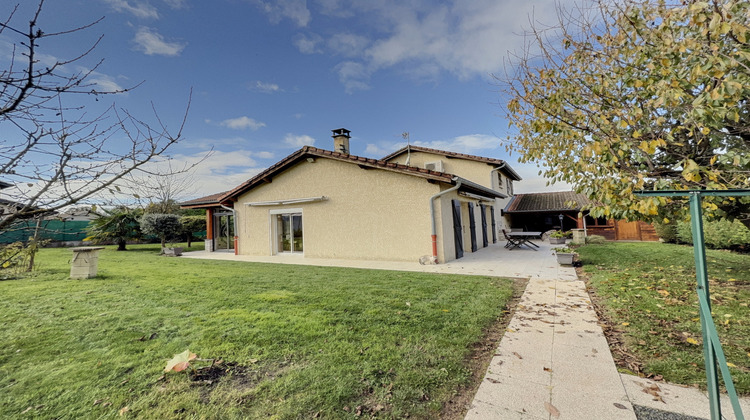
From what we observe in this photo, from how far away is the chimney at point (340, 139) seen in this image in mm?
14656

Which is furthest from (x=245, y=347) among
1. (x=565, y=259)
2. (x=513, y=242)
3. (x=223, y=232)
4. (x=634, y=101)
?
(x=223, y=232)

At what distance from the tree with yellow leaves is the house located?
4710mm

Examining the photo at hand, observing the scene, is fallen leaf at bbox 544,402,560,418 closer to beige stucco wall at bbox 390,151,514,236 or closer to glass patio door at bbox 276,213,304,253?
glass patio door at bbox 276,213,304,253

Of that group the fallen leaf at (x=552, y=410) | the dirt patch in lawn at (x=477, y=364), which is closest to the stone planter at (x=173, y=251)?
the dirt patch in lawn at (x=477, y=364)

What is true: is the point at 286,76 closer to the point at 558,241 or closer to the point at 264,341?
the point at 264,341

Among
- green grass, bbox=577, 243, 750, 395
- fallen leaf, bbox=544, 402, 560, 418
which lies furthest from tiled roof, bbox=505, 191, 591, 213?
fallen leaf, bbox=544, 402, 560, 418

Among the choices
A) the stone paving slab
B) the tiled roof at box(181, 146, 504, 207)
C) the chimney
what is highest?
the chimney

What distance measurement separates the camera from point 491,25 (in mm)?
6832

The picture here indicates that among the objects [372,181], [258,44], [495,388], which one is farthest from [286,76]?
[495,388]

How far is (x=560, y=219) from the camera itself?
20359mm

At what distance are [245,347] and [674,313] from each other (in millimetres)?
5949

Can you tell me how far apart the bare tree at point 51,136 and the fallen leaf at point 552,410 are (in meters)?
3.51

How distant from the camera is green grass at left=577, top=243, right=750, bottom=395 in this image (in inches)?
116

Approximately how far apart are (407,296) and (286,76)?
35.9ft
